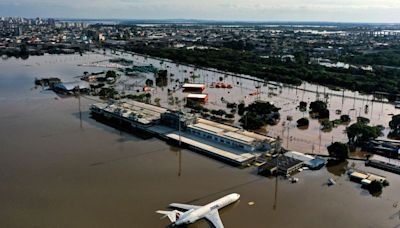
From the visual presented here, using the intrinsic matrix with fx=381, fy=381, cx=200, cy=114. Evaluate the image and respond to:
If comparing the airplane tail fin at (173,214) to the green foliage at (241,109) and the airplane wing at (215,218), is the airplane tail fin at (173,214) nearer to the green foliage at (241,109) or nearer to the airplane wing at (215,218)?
the airplane wing at (215,218)

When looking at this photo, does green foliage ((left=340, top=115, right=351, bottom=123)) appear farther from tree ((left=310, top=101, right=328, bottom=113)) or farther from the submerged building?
the submerged building

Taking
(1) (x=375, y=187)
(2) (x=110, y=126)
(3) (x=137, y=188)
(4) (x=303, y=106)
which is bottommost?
(3) (x=137, y=188)

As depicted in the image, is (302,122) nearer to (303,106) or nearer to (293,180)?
(303,106)

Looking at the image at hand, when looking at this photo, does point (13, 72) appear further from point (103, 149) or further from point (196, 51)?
point (103, 149)

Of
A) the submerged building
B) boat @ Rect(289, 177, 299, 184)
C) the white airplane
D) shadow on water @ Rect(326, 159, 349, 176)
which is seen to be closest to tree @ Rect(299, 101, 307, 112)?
the submerged building

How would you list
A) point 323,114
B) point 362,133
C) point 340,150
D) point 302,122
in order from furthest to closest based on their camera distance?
point 323,114 < point 302,122 < point 362,133 < point 340,150

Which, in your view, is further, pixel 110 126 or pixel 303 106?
pixel 303 106

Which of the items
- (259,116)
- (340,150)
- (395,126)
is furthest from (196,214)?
(395,126)

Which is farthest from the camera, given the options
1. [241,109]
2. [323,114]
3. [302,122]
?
[241,109]
